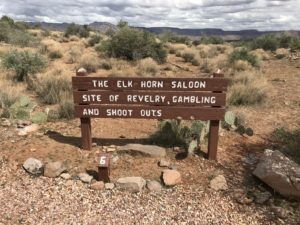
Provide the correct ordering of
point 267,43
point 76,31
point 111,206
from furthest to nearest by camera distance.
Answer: point 76,31, point 267,43, point 111,206

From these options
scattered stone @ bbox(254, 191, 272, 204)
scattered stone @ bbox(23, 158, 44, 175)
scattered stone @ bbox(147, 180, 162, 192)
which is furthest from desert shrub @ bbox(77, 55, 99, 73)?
scattered stone @ bbox(254, 191, 272, 204)

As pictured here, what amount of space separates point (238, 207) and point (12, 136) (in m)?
4.21

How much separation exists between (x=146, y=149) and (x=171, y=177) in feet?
2.90

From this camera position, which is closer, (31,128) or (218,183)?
(218,183)

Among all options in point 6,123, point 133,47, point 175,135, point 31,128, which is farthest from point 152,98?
point 133,47

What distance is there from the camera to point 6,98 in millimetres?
8922

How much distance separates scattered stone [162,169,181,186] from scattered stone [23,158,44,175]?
184 centimetres

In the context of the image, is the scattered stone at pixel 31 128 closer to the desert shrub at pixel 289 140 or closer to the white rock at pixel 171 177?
the white rock at pixel 171 177

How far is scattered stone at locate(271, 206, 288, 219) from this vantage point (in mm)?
4617

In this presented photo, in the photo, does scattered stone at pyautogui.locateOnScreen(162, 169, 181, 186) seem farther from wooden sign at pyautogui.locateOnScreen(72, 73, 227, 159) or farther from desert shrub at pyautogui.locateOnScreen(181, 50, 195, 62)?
desert shrub at pyautogui.locateOnScreen(181, 50, 195, 62)

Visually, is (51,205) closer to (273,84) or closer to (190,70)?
(273,84)

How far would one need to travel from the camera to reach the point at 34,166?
18.5 feet

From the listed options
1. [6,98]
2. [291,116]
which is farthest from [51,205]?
[291,116]

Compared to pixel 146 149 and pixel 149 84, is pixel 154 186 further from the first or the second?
pixel 149 84
